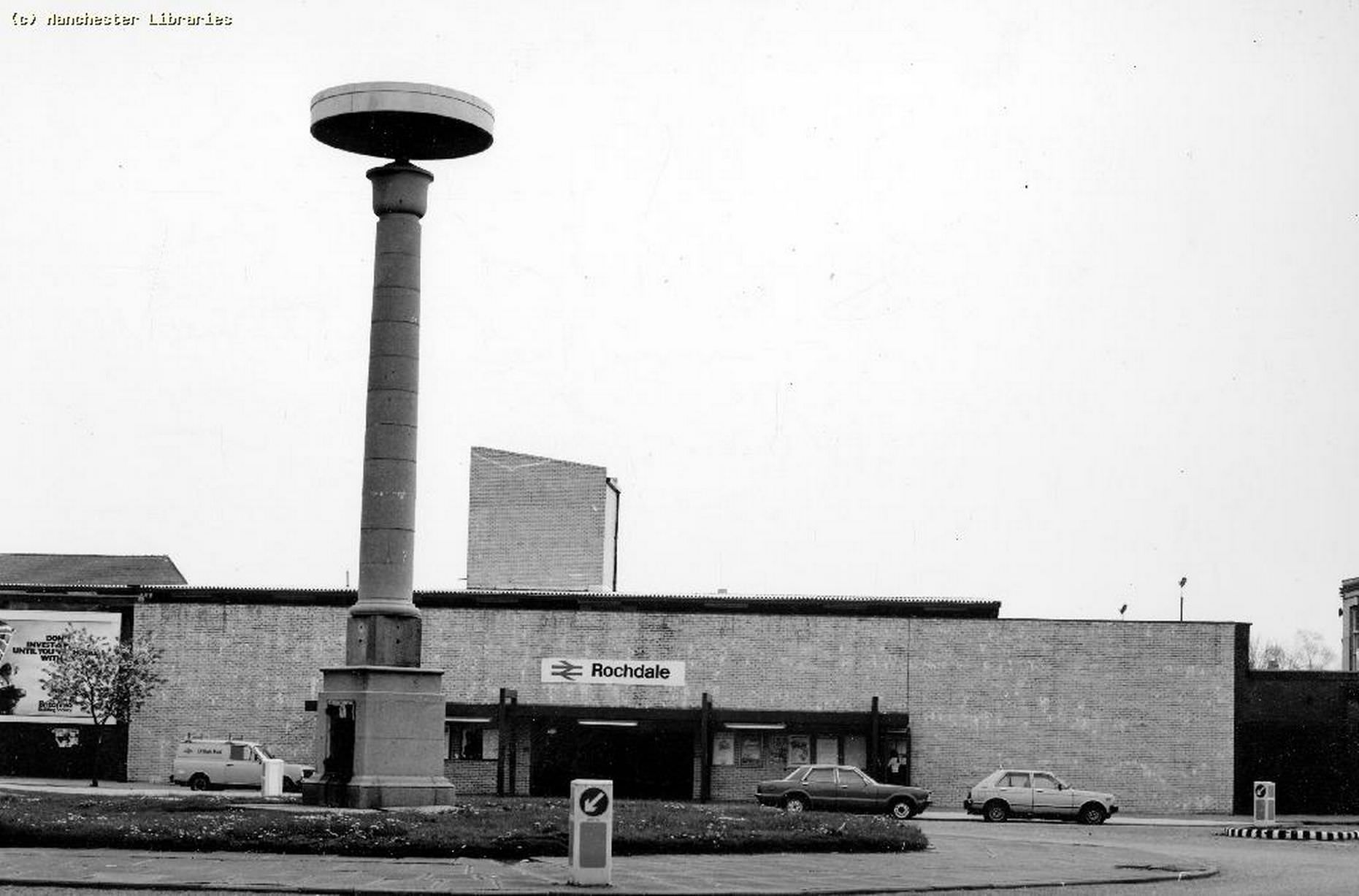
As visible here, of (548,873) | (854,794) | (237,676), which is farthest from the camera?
(237,676)

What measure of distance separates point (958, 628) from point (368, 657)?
25.8 meters

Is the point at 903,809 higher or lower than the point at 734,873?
lower

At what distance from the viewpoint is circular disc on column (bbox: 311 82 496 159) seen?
34.5m

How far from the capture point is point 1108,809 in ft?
153

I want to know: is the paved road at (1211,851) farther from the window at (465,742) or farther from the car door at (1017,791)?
the window at (465,742)

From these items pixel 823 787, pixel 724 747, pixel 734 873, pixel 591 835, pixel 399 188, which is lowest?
pixel 823 787

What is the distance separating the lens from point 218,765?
50.9 metres

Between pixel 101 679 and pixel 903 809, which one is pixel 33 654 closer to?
pixel 101 679

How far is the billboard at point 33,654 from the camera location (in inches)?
2281

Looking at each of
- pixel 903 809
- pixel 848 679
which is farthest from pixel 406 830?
pixel 848 679

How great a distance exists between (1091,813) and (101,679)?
27.8 metres

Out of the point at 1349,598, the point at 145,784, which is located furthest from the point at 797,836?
the point at 1349,598

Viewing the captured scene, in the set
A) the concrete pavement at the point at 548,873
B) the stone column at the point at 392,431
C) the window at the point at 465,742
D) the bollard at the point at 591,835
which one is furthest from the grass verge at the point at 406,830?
the window at the point at 465,742

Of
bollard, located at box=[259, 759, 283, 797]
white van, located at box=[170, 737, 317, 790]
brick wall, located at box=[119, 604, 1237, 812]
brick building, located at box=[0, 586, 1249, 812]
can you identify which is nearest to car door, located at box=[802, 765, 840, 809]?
brick building, located at box=[0, 586, 1249, 812]
